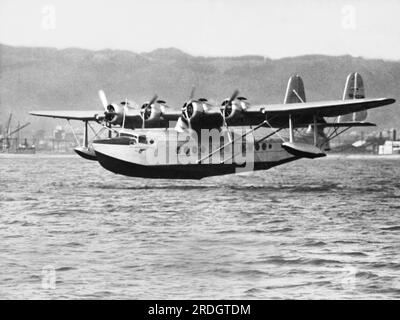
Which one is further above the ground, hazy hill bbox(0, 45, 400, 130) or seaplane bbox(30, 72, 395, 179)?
hazy hill bbox(0, 45, 400, 130)

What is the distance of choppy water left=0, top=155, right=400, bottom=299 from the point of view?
10406 millimetres

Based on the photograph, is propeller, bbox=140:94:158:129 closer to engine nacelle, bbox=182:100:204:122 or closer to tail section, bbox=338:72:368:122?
engine nacelle, bbox=182:100:204:122

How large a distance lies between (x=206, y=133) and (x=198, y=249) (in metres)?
15.2

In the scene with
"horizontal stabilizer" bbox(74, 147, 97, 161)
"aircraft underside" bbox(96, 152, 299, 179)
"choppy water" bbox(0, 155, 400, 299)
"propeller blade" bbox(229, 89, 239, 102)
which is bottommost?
"choppy water" bbox(0, 155, 400, 299)

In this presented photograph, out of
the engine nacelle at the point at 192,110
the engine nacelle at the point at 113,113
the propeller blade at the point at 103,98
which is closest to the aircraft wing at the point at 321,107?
the engine nacelle at the point at 192,110

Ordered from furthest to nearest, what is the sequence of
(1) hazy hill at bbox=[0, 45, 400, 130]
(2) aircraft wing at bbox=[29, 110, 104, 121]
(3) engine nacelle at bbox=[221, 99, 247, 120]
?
(2) aircraft wing at bbox=[29, 110, 104, 121] < (3) engine nacelle at bbox=[221, 99, 247, 120] < (1) hazy hill at bbox=[0, 45, 400, 130]

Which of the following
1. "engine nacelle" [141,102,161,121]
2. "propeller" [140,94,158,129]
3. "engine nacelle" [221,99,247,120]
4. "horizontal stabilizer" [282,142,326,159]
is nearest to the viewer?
"horizontal stabilizer" [282,142,326,159]

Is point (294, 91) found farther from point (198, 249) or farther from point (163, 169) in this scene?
point (198, 249)

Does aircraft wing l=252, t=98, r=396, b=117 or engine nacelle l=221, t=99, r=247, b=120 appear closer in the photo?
aircraft wing l=252, t=98, r=396, b=117

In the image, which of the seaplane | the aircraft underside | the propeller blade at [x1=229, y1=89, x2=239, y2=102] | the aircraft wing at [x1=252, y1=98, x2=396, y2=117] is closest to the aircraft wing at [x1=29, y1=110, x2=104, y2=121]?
the seaplane

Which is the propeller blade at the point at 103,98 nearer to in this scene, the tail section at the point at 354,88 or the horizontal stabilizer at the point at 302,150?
the horizontal stabilizer at the point at 302,150

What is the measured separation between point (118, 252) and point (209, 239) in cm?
246
